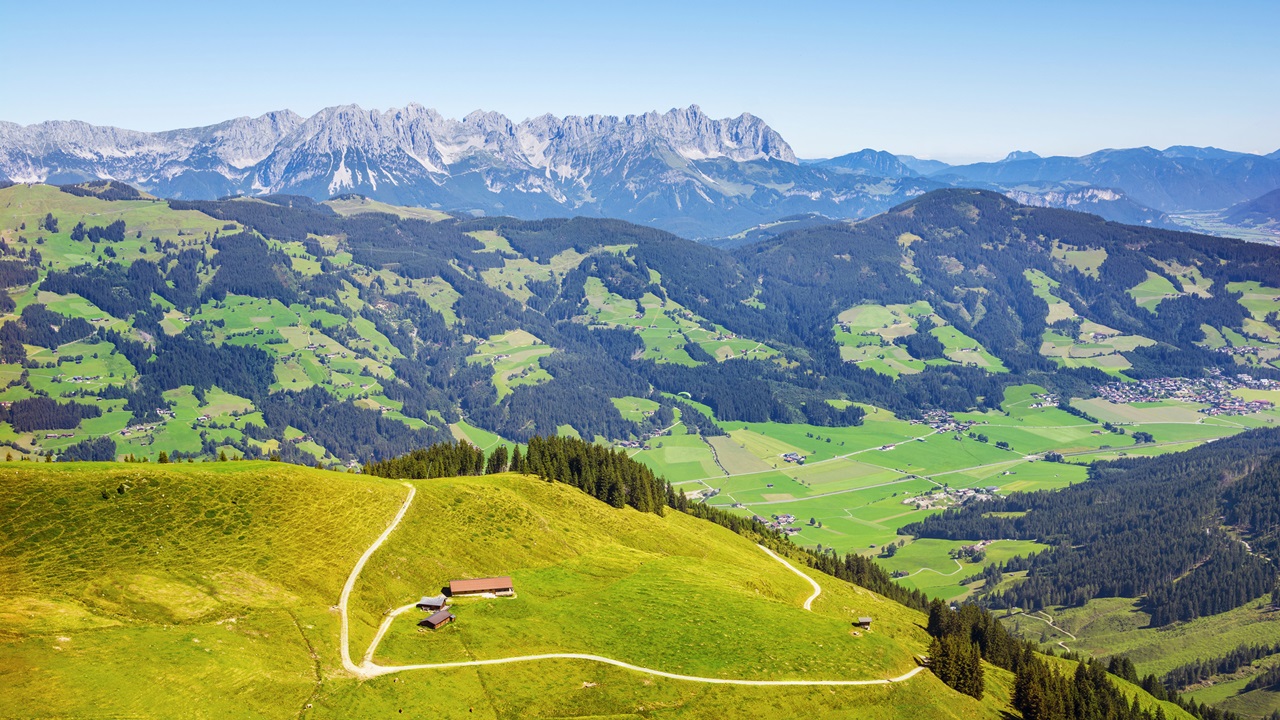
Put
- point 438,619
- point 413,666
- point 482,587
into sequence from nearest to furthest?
1. point 413,666
2. point 438,619
3. point 482,587

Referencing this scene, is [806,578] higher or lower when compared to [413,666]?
lower

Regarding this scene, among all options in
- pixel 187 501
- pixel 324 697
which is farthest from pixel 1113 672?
pixel 187 501

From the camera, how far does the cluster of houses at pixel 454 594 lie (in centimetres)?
8398

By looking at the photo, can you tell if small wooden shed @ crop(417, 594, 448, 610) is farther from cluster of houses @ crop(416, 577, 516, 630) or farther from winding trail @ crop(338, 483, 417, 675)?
winding trail @ crop(338, 483, 417, 675)

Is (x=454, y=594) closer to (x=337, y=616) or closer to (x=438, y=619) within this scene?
(x=438, y=619)

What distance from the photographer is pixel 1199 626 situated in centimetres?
19350

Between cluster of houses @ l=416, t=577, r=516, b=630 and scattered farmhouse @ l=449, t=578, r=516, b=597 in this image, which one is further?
scattered farmhouse @ l=449, t=578, r=516, b=597

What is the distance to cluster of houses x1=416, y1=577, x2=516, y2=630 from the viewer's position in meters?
84.0

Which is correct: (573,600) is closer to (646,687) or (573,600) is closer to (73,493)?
(646,687)

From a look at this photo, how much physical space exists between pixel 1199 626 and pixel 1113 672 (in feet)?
220

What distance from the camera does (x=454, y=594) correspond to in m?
91.4

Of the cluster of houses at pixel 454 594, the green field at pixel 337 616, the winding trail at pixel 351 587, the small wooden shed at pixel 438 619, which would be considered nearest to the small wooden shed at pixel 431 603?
the cluster of houses at pixel 454 594

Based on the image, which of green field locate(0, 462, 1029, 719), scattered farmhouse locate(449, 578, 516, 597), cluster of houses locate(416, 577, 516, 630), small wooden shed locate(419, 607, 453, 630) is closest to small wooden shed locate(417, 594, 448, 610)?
cluster of houses locate(416, 577, 516, 630)

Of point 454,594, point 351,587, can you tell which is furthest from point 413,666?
point 454,594
